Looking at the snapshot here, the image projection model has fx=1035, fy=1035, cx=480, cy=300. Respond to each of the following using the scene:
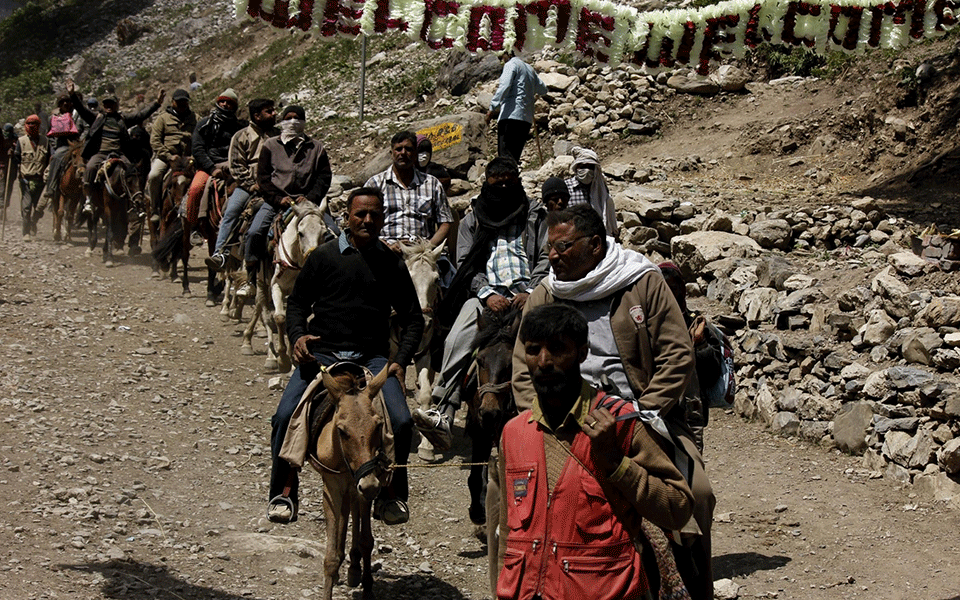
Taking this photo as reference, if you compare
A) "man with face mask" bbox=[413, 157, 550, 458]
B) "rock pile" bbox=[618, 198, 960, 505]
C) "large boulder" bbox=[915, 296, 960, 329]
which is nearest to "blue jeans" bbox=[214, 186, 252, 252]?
"rock pile" bbox=[618, 198, 960, 505]

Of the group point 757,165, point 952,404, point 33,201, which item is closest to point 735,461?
point 952,404

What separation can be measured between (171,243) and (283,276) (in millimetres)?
5186

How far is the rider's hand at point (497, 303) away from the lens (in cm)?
698

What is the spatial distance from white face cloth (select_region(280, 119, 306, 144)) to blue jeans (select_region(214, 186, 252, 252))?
71.5 inches

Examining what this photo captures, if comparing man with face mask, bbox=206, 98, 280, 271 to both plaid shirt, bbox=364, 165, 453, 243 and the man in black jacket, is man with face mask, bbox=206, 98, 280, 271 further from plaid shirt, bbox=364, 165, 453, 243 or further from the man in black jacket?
the man in black jacket

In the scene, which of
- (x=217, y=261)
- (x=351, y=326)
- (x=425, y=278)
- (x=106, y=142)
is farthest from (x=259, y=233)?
(x=106, y=142)

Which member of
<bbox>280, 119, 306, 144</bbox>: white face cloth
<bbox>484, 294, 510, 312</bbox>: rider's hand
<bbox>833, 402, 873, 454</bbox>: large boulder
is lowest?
<bbox>833, 402, 873, 454</bbox>: large boulder

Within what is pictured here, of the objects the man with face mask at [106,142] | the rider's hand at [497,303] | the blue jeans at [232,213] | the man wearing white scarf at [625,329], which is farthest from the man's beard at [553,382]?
the man with face mask at [106,142]

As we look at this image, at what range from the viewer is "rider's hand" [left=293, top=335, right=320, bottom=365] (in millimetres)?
5871

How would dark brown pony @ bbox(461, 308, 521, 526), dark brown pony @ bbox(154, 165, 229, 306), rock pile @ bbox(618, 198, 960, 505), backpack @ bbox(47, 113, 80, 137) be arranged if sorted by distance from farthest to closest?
backpack @ bbox(47, 113, 80, 137), dark brown pony @ bbox(154, 165, 229, 306), rock pile @ bbox(618, 198, 960, 505), dark brown pony @ bbox(461, 308, 521, 526)

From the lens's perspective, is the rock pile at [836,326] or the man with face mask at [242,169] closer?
the rock pile at [836,326]

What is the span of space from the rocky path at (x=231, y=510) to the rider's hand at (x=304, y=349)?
1467mm

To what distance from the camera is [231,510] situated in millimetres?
7504

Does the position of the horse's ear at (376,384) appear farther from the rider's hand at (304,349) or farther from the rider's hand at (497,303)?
the rider's hand at (497,303)
